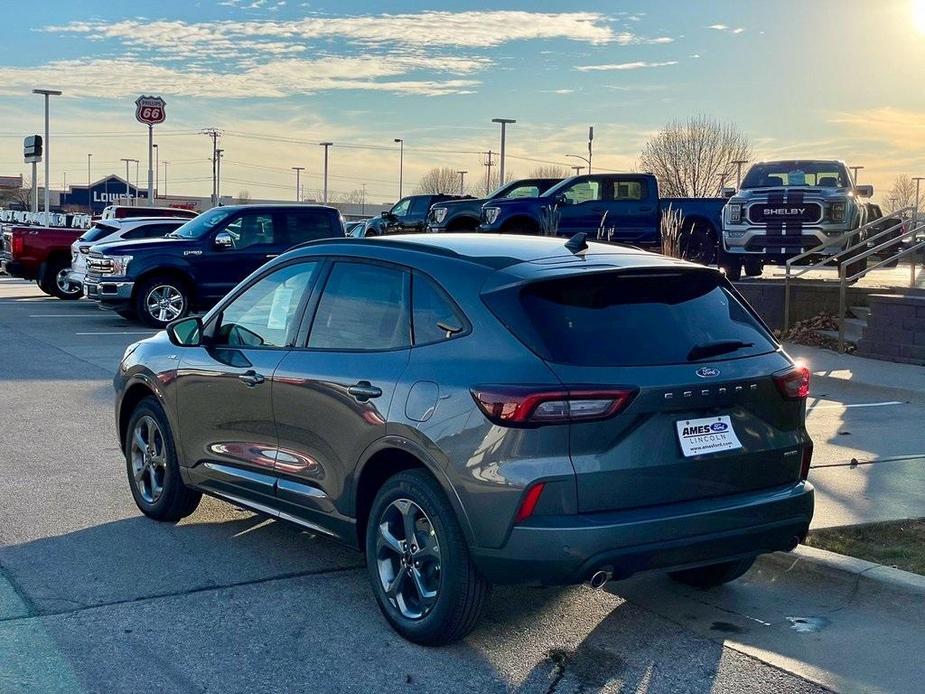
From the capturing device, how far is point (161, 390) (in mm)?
6461

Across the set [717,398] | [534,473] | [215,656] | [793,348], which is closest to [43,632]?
[215,656]

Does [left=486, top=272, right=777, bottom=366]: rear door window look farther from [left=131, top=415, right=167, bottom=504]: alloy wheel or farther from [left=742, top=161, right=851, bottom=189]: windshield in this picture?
[left=742, top=161, right=851, bottom=189]: windshield

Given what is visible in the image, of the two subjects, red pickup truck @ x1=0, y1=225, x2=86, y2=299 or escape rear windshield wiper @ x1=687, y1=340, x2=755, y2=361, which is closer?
escape rear windshield wiper @ x1=687, y1=340, x2=755, y2=361

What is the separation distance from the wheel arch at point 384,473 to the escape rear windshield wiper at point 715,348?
1.14m

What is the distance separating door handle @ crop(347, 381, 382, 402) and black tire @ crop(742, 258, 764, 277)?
16494 millimetres

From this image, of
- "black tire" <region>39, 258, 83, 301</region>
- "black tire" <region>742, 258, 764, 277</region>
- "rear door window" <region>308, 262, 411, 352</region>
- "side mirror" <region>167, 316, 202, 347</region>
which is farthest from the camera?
"black tire" <region>39, 258, 83, 301</region>

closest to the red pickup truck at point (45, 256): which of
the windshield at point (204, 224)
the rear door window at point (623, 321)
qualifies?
the windshield at point (204, 224)

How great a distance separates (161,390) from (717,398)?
3.45 metres

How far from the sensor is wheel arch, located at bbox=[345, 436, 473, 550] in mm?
4445

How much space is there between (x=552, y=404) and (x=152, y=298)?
15.1 metres

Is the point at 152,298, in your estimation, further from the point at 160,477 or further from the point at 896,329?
the point at 160,477

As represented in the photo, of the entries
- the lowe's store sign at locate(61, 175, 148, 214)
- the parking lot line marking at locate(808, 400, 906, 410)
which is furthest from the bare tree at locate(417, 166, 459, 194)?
the parking lot line marking at locate(808, 400, 906, 410)

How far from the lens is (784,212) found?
744 inches

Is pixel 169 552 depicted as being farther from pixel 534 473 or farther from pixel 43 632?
pixel 534 473
